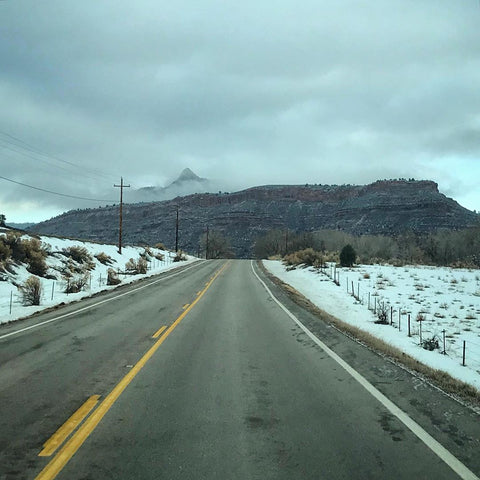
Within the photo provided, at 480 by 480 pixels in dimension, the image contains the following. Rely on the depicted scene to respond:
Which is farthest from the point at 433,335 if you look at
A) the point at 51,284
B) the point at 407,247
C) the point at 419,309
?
the point at 407,247

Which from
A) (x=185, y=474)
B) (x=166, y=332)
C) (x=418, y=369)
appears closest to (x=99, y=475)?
(x=185, y=474)

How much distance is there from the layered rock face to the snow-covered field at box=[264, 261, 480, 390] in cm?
7559

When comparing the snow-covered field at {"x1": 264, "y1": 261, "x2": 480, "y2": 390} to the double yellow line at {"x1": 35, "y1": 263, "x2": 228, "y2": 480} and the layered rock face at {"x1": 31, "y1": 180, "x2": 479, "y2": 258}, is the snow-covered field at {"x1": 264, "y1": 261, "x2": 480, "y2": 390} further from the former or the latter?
the layered rock face at {"x1": 31, "y1": 180, "x2": 479, "y2": 258}

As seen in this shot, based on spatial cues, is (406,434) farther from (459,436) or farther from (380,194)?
(380,194)

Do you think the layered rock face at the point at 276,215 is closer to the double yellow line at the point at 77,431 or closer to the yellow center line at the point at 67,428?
the double yellow line at the point at 77,431

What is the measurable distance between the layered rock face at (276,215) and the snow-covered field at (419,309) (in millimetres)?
75587

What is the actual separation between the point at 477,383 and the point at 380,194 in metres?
126

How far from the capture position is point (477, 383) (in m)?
8.32

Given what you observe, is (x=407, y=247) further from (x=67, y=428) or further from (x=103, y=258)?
(x=67, y=428)

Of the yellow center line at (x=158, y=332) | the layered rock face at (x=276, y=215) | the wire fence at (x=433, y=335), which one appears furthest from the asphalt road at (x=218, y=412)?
the layered rock face at (x=276, y=215)

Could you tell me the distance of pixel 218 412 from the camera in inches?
210

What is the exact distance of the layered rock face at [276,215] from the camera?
11000 cm

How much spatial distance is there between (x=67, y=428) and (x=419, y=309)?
17.8m

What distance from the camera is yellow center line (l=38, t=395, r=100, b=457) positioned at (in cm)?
424
